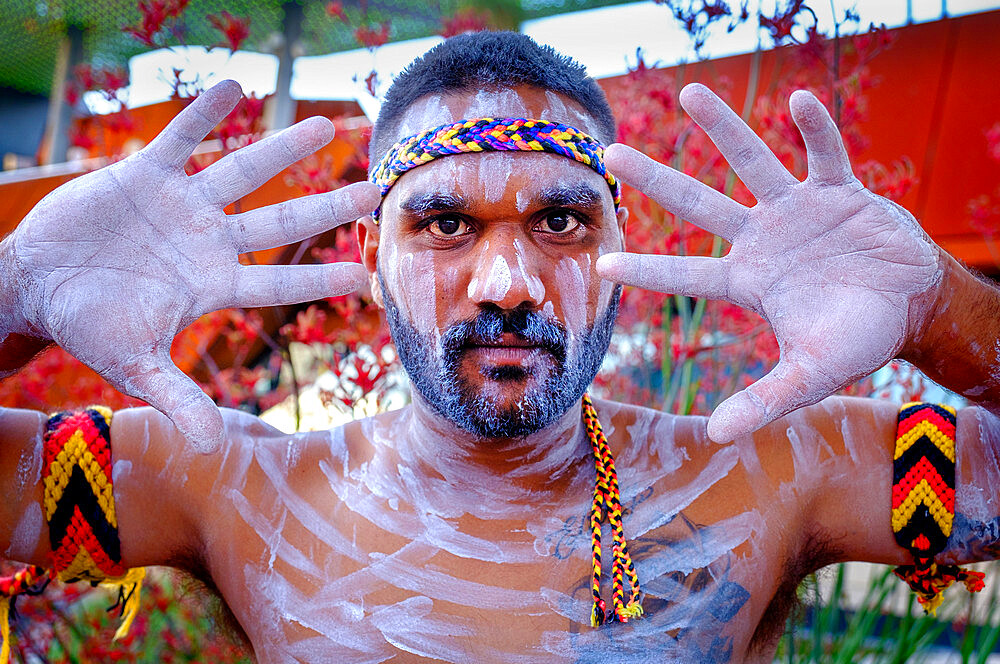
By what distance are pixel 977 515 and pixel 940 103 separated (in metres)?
5.08

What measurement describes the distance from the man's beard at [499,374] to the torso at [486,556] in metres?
0.20

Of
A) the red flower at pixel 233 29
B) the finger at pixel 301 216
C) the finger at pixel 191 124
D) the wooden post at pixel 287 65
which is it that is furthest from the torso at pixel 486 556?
the wooden post at pixel 287 65

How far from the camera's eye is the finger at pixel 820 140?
1.23 metres

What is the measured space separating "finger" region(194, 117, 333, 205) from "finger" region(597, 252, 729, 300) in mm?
573

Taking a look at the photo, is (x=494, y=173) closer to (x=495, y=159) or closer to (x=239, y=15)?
(x=495, y=159)

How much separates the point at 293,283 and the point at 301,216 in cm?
12

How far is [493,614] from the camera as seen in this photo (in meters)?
1.42

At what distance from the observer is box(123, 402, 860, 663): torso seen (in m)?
1.42

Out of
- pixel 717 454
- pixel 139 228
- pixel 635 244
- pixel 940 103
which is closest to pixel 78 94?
pixel 139 228

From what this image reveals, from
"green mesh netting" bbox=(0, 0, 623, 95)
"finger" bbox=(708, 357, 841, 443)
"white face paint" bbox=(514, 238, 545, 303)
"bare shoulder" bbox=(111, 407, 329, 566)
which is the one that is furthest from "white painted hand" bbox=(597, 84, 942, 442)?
"green mesh netting" bbox=(0, 0, 623, 95)

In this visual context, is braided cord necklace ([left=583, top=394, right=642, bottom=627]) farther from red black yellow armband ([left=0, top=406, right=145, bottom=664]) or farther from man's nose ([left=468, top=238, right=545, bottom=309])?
red black yellow armband ([left=0, top=406, right=145, bottom=664])

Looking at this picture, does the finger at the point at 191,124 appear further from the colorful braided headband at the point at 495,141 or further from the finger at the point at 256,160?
the colorful braided headband at the point at 495,141

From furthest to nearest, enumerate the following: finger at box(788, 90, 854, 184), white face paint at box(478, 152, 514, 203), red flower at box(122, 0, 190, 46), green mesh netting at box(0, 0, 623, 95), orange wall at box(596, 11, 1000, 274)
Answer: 1. green mesh netting at box(0, 0, 623, 95)
2. orange wall at box(596, 11, 1000, 274)
3. red flower at box(122, 0, 190, 46)
4. white face paint at box(478, 152, 514, 203)
5. finger at box(788, 90, 854, 184)

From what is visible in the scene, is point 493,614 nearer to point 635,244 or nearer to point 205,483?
point 205,483
